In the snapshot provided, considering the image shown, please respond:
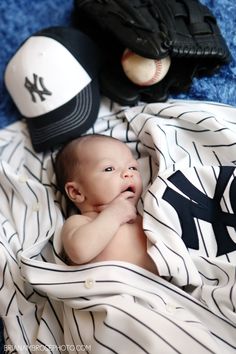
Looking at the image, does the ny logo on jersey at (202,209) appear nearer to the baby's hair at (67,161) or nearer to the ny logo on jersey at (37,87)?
the baby's hair at (67,161)

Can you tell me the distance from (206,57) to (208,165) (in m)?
0.24

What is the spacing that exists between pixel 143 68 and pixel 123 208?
1.07 feet

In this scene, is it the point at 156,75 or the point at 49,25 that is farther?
the point at 49,25

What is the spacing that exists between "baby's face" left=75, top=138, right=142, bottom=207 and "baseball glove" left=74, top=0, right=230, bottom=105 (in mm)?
191

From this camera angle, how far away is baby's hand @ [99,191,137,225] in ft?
2.86

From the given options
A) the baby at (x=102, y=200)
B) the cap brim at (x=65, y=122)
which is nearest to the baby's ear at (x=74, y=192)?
the baby at (x=102, y=200)

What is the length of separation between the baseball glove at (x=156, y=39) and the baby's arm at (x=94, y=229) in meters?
0.30

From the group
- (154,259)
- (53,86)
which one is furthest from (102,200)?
(53,86)

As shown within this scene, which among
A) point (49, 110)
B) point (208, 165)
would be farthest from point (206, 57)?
point (49, 110)

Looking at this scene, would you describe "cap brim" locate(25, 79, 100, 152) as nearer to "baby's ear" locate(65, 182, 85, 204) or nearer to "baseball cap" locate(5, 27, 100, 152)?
"baseball cap" locate(5, 27, 100, 152)

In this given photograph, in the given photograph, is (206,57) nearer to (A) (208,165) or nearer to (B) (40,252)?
(A) (208,165)

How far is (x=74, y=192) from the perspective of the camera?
94 centimetres

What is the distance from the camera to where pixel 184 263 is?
0.82 m

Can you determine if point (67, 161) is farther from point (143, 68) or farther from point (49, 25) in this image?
point (49, 25)
